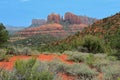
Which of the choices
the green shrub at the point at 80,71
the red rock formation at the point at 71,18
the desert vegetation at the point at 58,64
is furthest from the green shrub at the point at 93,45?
the red rock formation at the point at 71,18

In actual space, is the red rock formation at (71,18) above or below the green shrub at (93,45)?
above

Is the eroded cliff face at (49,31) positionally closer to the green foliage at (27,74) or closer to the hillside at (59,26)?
the hillside at (59,26)

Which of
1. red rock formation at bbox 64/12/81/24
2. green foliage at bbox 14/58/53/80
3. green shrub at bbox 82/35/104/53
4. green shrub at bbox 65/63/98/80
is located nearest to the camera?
green foliage at bbox 14/58/53/80

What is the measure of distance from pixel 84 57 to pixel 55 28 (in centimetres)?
13733

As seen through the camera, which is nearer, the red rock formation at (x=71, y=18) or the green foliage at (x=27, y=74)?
the green foliage at (x=27, y=74)

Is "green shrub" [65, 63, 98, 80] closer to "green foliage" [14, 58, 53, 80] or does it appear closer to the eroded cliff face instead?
"green foliage" [14, 58, 53, 80]

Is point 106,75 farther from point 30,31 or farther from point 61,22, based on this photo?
point 61,22

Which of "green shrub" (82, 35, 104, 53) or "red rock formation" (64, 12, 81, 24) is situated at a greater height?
"red rock formation" (64, 12, 81, 24)

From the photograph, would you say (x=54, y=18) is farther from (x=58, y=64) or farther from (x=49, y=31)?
(x=58, y=64)

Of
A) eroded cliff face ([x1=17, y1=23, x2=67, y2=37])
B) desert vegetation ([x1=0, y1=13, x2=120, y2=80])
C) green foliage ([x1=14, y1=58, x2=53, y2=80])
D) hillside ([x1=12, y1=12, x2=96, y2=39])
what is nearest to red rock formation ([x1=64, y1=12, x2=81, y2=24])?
hillside ([x1=12, y1=12, x2=96, y2=39])

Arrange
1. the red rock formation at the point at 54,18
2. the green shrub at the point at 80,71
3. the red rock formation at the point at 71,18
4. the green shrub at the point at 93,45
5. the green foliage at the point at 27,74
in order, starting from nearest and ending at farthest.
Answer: the green foliage at the point at 27,74 < the green shrub at the point at 80,71 < the green shrub at the point at 93,45 < the red rock formation at the point at 71,18 < the red rock formation at the point at 54,18

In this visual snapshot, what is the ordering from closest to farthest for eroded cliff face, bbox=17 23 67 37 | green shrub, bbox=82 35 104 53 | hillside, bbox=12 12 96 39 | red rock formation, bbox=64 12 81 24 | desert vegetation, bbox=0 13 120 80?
→ desert vegetation, bbox=0 13 120 80, green shrub, bbox=82 35 104 53, eroded cliff face, bbox=17 23 67 37, hillside, bbox=12 12 96 39, red rock formation, bbox=64 12 81 24

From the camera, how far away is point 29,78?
7746mm

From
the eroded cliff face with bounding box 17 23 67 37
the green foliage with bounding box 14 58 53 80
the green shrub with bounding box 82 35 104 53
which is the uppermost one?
the green foliage with bounding box 14 58 53 80
